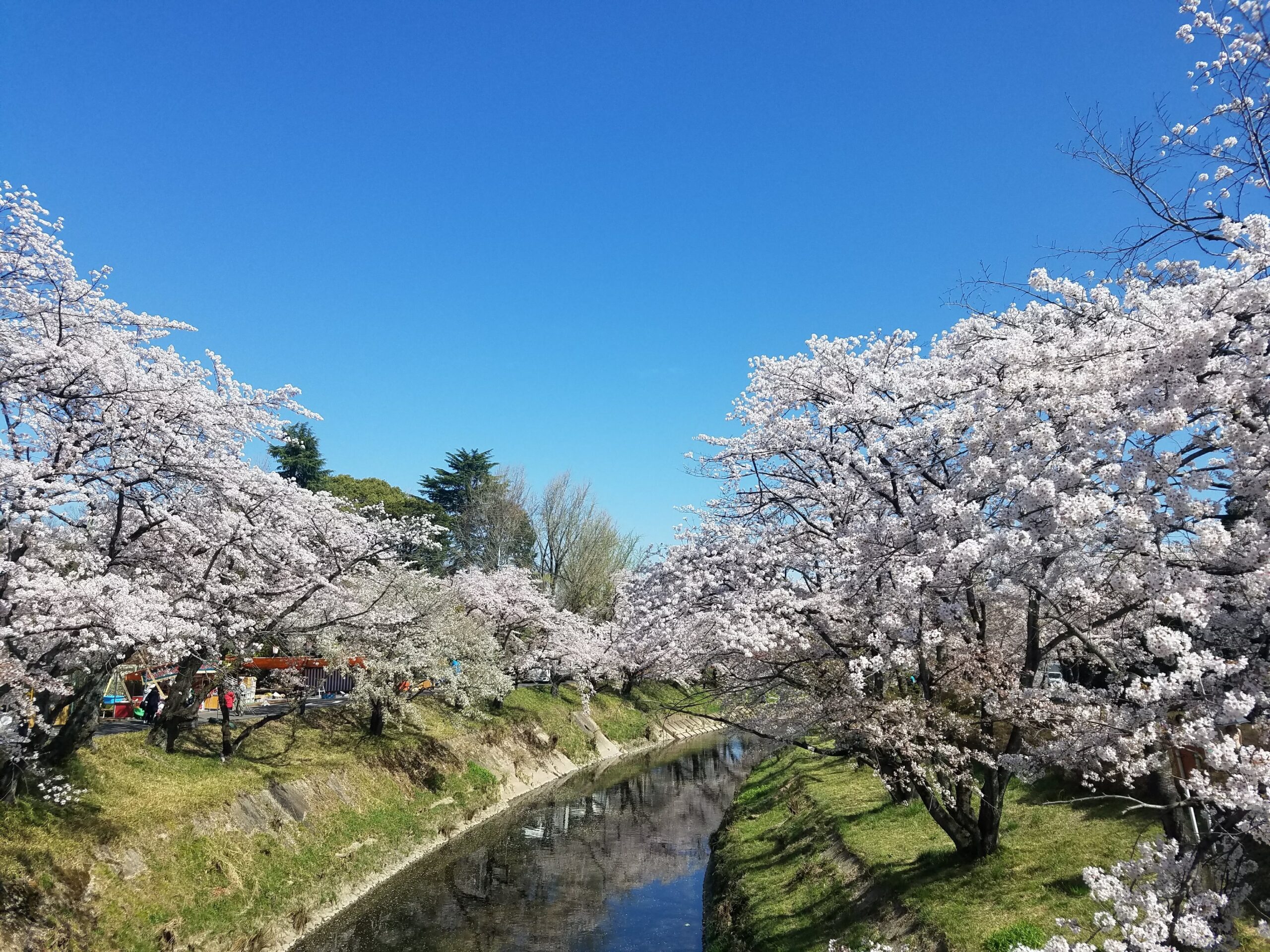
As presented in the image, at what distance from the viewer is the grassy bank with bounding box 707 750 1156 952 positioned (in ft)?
36.9

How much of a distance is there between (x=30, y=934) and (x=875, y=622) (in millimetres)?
14431

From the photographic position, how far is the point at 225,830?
1748 centimetres

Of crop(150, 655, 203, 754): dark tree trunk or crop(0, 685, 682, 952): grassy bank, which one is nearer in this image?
crop(0, 685, 682, 952): grassy bank

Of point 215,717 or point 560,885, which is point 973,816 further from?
point 215,717

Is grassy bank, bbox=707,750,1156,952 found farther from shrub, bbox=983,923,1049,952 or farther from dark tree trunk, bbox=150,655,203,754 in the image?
dark tree trunk, bbox=150,655,203,754

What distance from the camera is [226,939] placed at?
15.1 m

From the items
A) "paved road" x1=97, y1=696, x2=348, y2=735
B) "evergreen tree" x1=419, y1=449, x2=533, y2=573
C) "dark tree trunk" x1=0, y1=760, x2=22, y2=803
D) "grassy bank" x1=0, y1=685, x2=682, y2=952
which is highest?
"evergreen tree" x1=419, y1=449, x2=533, y2=573

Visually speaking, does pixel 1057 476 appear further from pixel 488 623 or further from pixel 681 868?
pixel 488 623

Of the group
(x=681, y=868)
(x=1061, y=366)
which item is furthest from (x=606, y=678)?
(x=1061, y=366)

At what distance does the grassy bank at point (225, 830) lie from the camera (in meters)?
13.4

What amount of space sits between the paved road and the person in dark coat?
173 millimetres

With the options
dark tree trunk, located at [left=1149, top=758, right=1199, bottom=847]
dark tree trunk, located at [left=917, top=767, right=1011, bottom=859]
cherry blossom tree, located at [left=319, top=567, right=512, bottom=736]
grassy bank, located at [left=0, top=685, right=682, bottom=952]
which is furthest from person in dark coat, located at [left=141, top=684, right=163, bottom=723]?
dark tree trunk, located at [left=1149, top=758, right=1199, bottom=847]

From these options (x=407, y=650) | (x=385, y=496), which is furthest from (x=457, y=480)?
(x=407, y=650)

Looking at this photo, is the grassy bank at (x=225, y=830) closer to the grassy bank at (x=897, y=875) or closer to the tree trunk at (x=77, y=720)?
the tree trunk at (x=77, y=720)
